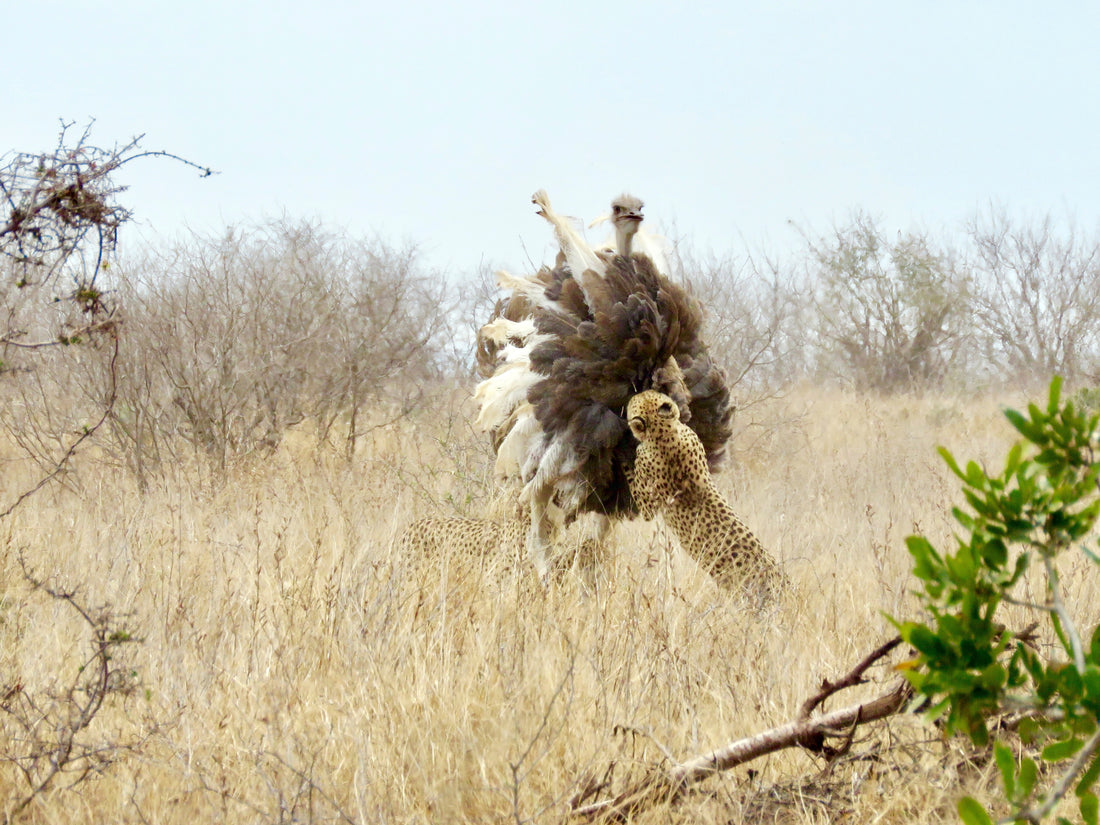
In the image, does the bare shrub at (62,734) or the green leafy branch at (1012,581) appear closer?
the green leafy branch at (1012,581)

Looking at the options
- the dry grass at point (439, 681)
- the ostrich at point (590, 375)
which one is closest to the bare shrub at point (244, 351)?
the dry grass at point (439, 681)

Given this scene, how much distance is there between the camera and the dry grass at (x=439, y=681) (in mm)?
2438

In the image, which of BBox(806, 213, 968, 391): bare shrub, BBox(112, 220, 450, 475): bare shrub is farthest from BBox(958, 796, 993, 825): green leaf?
BBox(806, 213, 968, 391): bare shrub

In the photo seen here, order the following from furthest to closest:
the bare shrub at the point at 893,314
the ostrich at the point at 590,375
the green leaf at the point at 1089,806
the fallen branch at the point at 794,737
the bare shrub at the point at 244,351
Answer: the bare shrub at the point at 893,314 < the bare shrub at the point at 244,351 < the ostrich at the point at 590,375 < the fallen branch at the point at 794,737 < the green leaf at the point at 1089,806

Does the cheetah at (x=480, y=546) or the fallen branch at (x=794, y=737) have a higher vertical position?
the cheetah at (x=480, y=546)

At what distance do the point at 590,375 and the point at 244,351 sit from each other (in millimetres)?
6506

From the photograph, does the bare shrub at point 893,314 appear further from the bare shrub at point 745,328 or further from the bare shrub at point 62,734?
the bare shrub at point 62,734

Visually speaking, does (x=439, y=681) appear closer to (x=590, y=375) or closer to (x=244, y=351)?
(x=590, y=375)

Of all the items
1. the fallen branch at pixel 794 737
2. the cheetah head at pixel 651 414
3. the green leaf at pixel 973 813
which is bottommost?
the fallen branch at pixel 794 737

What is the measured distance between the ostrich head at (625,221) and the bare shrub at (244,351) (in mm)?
5628

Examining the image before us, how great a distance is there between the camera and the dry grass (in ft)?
8.00

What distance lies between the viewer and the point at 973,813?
3.76ft

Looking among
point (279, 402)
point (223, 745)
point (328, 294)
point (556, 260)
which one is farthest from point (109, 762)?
point (328, 294)

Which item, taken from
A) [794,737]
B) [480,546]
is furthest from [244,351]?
[794,737]
